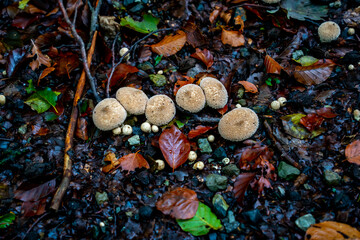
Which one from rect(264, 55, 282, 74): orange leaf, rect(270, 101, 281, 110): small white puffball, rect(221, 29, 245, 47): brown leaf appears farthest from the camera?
rect(221, 29, 245, 47): brown leaf

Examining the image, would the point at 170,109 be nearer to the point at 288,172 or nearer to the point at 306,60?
the point at 288,172

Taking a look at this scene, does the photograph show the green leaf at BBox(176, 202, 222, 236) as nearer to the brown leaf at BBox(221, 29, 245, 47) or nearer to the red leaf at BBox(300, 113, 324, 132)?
the red leaf at BBox(300, 113, 324, 132)

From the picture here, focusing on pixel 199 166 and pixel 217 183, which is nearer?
pixel 217 183

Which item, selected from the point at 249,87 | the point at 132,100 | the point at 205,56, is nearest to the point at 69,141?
the point at 132,100

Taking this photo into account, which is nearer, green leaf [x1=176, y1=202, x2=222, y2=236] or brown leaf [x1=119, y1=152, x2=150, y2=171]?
green leaf [x1=176, y1=202, x2=222, y2=236]

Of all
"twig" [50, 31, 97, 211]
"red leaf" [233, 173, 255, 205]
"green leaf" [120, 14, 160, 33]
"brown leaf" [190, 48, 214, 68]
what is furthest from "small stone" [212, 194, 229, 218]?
"green leaf" [120, 14, 160, 33]

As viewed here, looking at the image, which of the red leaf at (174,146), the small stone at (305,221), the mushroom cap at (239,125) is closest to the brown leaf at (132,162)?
the red leaf at (174,146)

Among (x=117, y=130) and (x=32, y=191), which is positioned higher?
(x=117, y=130)
